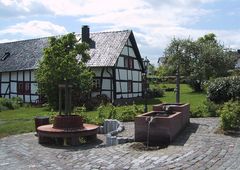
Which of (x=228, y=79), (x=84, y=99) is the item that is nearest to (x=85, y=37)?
(x=84, y=99)

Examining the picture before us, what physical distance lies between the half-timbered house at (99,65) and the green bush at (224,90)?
1227 centimetres

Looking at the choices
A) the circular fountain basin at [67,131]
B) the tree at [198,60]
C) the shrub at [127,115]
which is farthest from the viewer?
the tree at [198,60]

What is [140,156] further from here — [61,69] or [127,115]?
[61,69]

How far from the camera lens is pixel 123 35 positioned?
34719 millimetres

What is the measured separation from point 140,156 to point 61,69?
18690mm

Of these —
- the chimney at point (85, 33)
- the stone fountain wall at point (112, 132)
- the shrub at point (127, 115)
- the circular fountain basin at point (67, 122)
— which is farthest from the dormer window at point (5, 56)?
the circular fountain basin at point (67, 122)

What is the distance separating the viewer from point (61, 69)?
88.6ft

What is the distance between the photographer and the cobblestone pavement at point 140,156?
8.27 m

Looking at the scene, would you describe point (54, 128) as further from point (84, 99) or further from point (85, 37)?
point (85, 37)

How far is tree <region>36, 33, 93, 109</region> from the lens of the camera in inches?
1065

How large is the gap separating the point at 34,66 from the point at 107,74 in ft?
25.1

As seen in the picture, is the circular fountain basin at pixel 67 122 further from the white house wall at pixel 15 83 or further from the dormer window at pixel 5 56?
the dormer window at pixel 5 56

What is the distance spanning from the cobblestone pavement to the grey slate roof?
21040 mm

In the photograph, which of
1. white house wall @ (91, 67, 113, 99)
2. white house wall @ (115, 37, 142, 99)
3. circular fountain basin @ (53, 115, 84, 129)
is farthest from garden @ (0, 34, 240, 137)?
circular fountain basin @ (53, 115, 84, 129)
